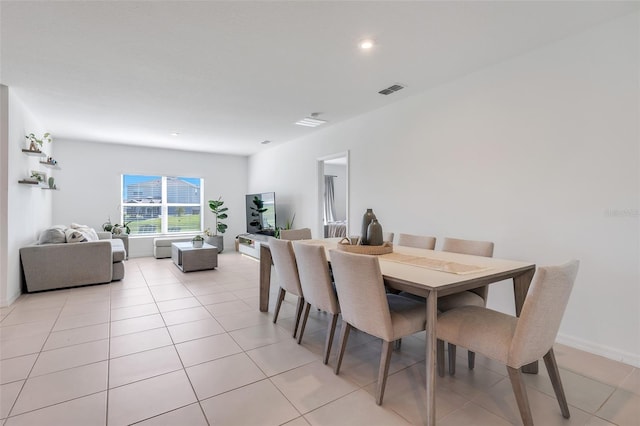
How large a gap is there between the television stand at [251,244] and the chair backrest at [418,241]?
3878mm

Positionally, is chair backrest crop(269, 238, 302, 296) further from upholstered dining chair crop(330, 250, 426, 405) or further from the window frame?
the window frame

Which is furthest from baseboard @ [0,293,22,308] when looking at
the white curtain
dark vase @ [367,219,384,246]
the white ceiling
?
the white curtain

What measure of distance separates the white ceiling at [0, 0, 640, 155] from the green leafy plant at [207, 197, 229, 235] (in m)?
3.47

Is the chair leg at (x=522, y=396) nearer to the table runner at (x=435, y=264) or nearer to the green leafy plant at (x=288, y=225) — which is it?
the table runner at (x=435, y=264)

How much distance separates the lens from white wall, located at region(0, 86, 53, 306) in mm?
3486

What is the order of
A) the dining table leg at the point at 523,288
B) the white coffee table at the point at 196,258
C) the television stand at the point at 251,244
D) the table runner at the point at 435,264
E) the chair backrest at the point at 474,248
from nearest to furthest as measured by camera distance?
the table runner at the point at 435,264, the dining table leg at the point at 523,288, the chair backrest at the point at 474,248, the white coffee table at the point at 196,258, the television stand at the point at 251,244

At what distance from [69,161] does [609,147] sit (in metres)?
8.52

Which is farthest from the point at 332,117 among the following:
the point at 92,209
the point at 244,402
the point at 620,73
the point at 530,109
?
the point at 92,209

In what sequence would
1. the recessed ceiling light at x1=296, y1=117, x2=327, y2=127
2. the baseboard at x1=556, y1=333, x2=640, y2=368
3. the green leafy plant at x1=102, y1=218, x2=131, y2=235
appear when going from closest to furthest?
the baseboard at x1=556, y1=333, x2=640, y2=368
the recessed ceiling light at x1=296, y1=117, x2=327, y2=127
the green leafy plant at x1=102, y1=218, x2=131, y2=235

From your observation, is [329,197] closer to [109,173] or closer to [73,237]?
[109,173]

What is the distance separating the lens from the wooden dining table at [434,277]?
1.62 meters

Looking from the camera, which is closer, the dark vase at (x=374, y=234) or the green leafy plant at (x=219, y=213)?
the dark vase at (x=374, y=234)

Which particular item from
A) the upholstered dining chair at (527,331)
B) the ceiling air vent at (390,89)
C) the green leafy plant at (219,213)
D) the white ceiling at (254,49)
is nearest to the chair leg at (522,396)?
the upholstered dining chair at (527,331)

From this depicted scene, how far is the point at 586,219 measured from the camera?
8.10 ft
